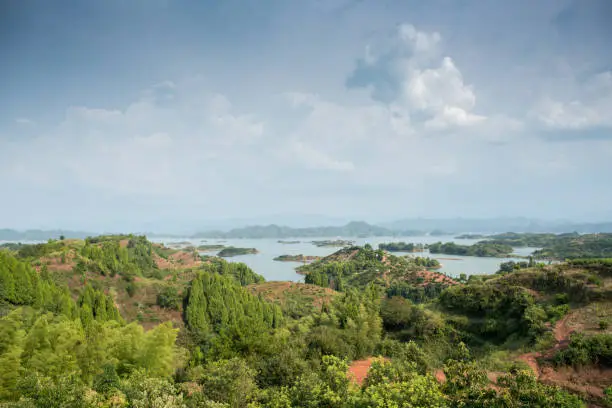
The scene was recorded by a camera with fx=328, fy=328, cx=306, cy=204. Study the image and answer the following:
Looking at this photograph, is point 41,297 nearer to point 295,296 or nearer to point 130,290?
point 130,290

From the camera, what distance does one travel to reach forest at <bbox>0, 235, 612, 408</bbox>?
7.39m

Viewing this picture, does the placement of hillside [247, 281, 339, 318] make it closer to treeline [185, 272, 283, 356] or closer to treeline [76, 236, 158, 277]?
treeline [185, 272, 283, 356]

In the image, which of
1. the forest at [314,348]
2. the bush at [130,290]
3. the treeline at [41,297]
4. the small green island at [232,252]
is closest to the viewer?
the forest at [314,348]

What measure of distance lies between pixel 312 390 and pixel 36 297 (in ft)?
98.8

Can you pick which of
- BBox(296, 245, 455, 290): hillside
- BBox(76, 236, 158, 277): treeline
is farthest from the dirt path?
BBox(296, 245, 455, 290): hillside

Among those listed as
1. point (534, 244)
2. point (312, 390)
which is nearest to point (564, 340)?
point (312, 390)

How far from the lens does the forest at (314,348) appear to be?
7391 mm

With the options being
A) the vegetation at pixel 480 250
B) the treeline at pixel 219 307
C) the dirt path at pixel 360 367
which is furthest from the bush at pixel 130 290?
the vegetation at pixel 480 250

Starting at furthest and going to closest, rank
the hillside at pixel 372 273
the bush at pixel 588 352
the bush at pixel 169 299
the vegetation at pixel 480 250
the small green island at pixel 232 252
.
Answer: the small green island at pixel 232 252
the vegetation at pixel 480 250
the hillside at pixel 372 273
the bush at pixel 169 299
the bush at pixel 588 352

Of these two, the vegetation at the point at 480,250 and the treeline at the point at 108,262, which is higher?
→ the treeline at the point at 108,262

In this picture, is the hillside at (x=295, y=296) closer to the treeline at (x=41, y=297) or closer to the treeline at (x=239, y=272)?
the treeline at (x=239, y=272)

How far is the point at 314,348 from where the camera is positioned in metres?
13.8

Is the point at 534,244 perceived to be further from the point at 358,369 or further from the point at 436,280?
the point at 358,369

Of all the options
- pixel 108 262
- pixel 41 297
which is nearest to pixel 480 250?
pixel 108 262
